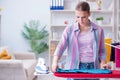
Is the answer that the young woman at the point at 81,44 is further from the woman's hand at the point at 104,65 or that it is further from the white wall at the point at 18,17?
the white wall at the point at 18,17

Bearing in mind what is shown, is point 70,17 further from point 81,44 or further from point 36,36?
point 81,44

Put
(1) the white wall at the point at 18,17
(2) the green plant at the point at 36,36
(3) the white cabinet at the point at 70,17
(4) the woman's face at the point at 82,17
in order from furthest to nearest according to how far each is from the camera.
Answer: (1) the white wall at the point at 18,17 → (2) the green plant at the point at 36,36 → (3) the white cabinet at the point at 70,17 → (4) the woman's face at the point at 82,17

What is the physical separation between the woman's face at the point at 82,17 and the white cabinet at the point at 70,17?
378 cm

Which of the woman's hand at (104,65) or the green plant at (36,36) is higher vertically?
the green plant at (36,36)

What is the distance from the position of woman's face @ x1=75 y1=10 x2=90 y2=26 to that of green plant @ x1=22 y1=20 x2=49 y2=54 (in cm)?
398

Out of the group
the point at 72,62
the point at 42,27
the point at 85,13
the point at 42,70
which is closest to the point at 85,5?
the point at 85,13

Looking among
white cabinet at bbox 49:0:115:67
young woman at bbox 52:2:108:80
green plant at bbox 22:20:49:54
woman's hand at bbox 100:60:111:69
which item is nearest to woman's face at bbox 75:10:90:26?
young woman at bbox 52:2:108:80

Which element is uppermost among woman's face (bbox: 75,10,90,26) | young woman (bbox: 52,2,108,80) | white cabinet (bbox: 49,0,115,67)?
white cabinet (bbox: 49,0,115,67)

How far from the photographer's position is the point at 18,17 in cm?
641

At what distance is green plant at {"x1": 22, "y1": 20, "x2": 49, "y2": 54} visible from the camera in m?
6.20

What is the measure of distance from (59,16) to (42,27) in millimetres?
480

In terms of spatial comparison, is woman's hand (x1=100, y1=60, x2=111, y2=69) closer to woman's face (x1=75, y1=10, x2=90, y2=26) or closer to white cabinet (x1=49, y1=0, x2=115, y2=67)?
woman's face (x1=75, y1=10, x2=90, y2=26)

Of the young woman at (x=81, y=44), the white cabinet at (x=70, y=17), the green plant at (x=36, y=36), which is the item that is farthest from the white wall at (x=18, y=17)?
the young woman at (x=81, y=44)

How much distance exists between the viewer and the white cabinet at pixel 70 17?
605 cm
